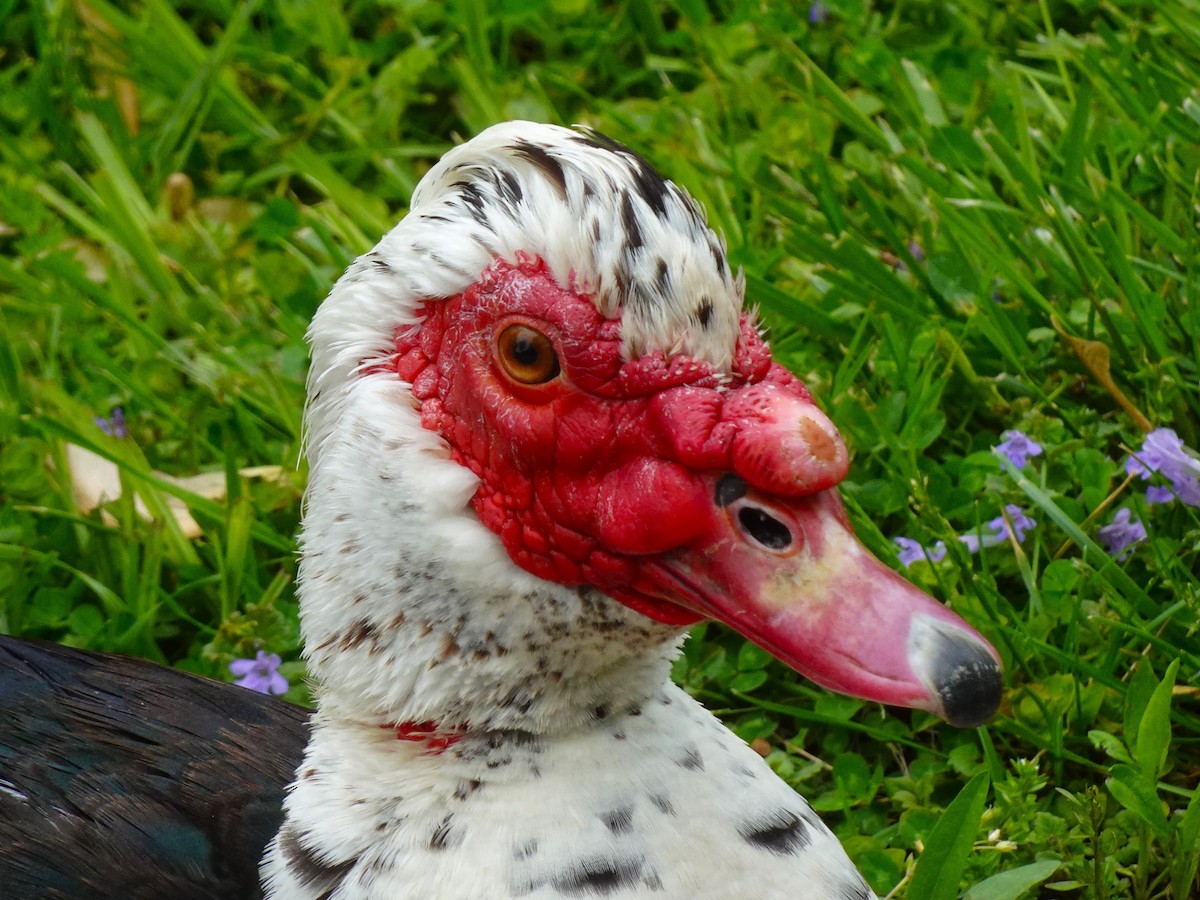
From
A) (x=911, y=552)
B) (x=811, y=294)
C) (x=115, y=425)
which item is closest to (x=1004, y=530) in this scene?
(x=911, y=552)

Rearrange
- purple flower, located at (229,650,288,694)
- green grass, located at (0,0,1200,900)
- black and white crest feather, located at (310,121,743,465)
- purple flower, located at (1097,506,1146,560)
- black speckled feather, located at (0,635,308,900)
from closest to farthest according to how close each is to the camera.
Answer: black and white crest feather, located at (310,121,743,465) → black speckled feather, located at (0,635,308,900) → green grass, located at (0,0,1200,900) → purple flower, located at (1097,506,1146,560) → purple flower, located at (229,650,288,694)

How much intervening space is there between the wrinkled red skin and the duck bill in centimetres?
3

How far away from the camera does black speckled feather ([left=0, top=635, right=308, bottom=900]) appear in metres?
1.80

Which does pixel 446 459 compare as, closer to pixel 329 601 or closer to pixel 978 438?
pixel 329 601

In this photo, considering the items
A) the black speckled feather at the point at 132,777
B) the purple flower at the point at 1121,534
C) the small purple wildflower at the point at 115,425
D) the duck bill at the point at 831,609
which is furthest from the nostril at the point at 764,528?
the small purple wildflower at the point at 115,425

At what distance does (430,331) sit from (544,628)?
1.12 feet

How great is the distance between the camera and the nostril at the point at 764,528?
155 centimetres

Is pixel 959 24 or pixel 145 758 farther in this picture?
pixel 959 24

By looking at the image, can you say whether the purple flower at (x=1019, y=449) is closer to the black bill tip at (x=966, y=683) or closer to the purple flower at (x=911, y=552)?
the purple flower at (x=911, y=552)

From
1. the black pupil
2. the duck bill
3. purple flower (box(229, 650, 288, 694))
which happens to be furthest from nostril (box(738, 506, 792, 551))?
purple flower (box(229, 650, 288, 694))

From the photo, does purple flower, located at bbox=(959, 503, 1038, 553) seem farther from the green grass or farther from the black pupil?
the black pupil

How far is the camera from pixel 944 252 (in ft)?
9.84

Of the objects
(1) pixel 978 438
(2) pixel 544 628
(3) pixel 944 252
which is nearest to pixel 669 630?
(2) pixel 544 628

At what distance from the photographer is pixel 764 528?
1562 millimetres
